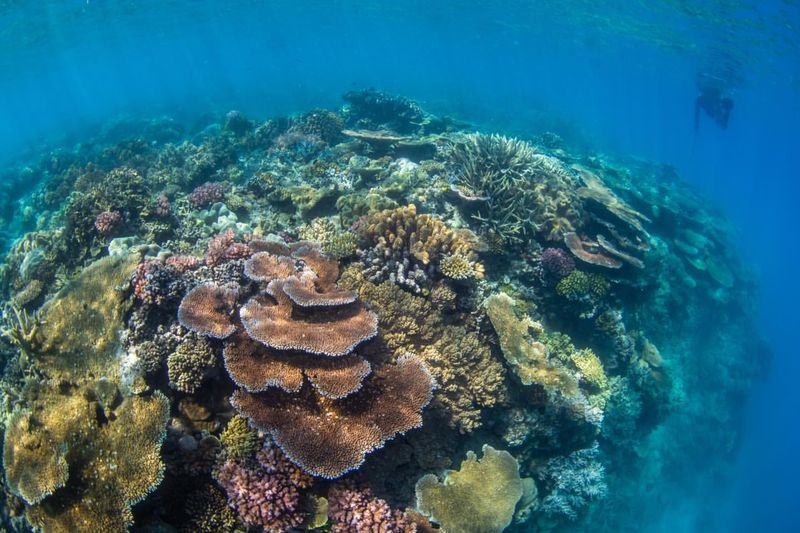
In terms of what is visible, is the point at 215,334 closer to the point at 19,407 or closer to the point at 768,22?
the point at 19,407

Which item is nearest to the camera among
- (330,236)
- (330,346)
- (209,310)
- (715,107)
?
(330,346)

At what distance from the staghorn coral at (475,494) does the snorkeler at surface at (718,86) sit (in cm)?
3809

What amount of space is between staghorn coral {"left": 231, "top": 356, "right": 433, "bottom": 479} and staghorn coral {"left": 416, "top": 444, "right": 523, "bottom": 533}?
1299 millimetres

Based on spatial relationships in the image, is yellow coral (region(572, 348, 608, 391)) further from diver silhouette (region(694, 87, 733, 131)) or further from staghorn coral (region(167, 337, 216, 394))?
diver silhouette (region(694, 87, 733, 131))

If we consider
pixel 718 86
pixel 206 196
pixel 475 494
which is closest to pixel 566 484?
pixel 475 494

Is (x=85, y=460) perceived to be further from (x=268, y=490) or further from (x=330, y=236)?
(x=330, y=236)

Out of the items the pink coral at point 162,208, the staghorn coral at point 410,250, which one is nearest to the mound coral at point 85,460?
the staghorn coral at point 410,250

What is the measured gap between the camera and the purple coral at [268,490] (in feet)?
13.8

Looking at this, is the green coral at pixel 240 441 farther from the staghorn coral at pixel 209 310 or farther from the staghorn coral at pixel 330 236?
the staghorn coral at pixel 330 236

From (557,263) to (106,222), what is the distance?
9.50m

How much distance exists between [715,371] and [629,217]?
51.4 feet

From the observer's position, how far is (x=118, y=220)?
829cm

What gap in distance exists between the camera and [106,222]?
8125mm

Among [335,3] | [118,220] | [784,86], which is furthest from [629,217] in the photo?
[335,3]
